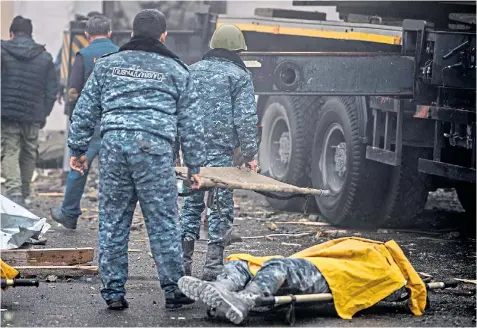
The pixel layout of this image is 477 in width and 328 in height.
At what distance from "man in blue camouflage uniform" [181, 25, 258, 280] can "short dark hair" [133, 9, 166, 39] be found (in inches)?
39.9

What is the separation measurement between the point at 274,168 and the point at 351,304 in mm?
6080

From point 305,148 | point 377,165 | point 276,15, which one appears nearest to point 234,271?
point 377,165

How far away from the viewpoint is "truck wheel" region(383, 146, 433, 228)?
33.0ft

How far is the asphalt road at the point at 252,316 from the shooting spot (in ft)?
20.8

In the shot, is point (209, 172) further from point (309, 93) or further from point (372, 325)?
point (309, 93)

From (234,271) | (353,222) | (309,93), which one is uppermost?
(309,93)

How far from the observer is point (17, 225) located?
340 inches

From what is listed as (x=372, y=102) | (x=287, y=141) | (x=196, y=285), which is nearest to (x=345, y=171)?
(x=372, y=102)

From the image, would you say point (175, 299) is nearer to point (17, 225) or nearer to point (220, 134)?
point (220, 134)

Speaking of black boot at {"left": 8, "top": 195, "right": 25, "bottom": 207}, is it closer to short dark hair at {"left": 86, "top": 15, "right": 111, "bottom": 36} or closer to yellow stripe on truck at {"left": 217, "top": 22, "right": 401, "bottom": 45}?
short dark hair at {"left": 86, "top": 15, "right": 111, "bottom": 36}

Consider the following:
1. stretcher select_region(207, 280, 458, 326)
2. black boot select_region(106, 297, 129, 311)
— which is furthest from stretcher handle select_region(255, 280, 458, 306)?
black boot select_region(106, 297, 129, 311)

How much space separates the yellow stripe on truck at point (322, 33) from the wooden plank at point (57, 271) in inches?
144

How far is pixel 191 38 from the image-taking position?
504 inches

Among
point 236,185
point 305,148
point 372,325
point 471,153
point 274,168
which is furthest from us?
point 274,168
